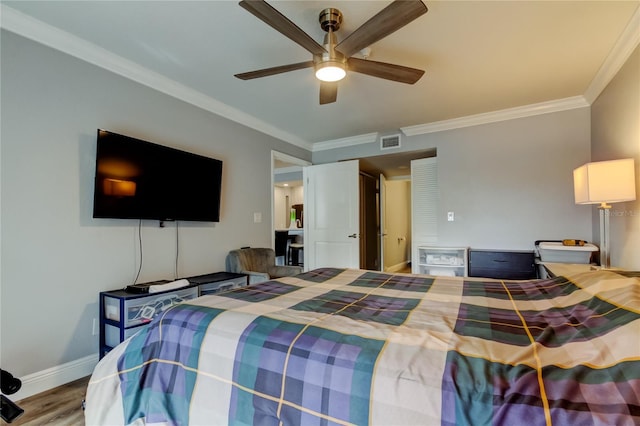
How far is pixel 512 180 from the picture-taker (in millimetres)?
3592

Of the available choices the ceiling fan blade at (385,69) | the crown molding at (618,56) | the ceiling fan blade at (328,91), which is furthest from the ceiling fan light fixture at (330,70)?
the crown molding at (618,56)

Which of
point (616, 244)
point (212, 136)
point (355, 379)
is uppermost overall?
point (212, 136)

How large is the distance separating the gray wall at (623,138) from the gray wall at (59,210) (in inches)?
146

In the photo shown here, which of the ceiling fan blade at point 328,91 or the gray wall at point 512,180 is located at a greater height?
the ceiling fan blade at point 328,91

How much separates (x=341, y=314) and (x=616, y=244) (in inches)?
107

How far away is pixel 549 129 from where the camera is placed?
11.3 ft

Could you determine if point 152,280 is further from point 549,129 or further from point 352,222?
point 549,129

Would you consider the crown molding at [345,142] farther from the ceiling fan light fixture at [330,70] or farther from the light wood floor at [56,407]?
the light wood floor at [56,407]

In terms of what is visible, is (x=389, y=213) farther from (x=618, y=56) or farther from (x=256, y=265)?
(x=618, y=56)

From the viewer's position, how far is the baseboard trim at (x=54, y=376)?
1924 mm

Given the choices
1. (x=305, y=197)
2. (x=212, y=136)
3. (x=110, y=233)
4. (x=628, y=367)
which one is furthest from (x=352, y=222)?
(x=628, y=367)

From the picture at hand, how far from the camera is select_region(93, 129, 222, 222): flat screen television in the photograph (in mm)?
2275

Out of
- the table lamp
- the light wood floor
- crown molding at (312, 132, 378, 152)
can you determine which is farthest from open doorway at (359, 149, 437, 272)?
the light wood floor

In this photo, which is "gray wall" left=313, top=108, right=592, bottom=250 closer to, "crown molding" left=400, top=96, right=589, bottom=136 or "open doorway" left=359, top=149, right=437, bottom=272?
"crown molding" left=400, top=96, right=589, bottom=136
